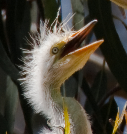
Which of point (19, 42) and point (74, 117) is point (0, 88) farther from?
point (74, 117)

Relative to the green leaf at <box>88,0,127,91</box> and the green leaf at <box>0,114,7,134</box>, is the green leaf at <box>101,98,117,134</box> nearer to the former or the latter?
the green leaf at <box>88,0,127,91</box>

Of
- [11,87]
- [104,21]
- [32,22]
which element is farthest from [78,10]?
[11,87]

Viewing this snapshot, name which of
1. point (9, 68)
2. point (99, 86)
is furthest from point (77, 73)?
point (9, 68)

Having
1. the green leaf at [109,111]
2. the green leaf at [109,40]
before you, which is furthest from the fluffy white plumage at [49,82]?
the green leaf at [109,111]

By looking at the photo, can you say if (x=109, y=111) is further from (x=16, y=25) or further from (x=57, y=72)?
(x=16, y=25)

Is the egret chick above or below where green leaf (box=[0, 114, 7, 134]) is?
above

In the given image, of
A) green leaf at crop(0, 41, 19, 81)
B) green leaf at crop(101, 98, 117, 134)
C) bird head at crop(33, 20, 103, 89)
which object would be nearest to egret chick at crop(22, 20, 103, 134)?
bird head at crop(33, 20, 103, 89)
